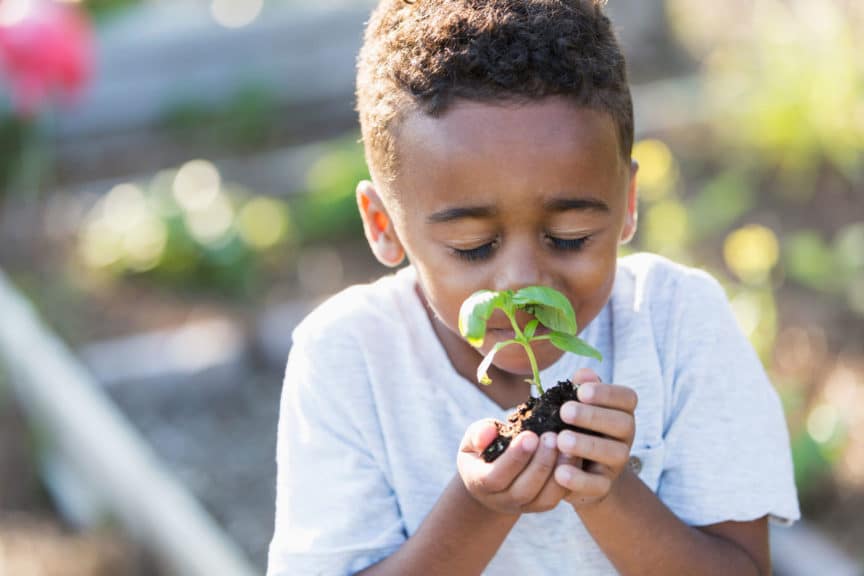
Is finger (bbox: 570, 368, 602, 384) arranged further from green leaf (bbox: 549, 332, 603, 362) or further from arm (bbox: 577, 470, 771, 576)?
arm (bbox: 577, 470, 771, 576)

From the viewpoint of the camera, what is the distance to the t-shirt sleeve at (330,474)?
5.66ft

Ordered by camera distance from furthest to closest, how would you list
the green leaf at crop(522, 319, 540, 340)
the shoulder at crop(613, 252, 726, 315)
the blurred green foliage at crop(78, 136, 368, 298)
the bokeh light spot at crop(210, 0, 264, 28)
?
the bokeh light spot at crop(210, 0, 264, 28)
the blurred green foliage at crop(78, 136, 368, 298)
the shoulder at crop(613, 252, 726, 315)
the green leaf at crop(522, 319, 540, 340)

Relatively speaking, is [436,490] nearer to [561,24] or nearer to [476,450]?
[476,450]

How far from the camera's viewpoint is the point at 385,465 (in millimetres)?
1784

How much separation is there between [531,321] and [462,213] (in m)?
0.18

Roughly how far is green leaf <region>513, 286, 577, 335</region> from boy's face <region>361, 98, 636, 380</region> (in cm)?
5

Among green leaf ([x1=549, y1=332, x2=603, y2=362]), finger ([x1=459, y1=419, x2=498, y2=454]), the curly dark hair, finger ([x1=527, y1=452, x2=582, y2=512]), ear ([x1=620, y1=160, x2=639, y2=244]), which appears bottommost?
finger ([x1=527, y1=452, x2=582, y2=512])

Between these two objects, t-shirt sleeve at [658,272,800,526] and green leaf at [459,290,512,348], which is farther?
t-shirt sleeve at [658,272,800,526]

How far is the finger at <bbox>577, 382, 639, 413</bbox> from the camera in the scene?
4.88 feet

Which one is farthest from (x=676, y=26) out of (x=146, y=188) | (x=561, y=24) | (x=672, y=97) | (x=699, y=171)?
(x=561, y=24)

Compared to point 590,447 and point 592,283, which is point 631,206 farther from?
point 590,447

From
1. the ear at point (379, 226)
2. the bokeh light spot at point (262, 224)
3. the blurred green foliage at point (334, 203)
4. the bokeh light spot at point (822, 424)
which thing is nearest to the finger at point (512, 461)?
the ear at point (379, 226)

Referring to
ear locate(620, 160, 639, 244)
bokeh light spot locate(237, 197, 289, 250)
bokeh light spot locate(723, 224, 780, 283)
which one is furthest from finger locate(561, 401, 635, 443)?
bokeh light spot locate(237, 197, 289, 250)

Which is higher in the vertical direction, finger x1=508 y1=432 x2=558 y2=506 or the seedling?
the seedling
